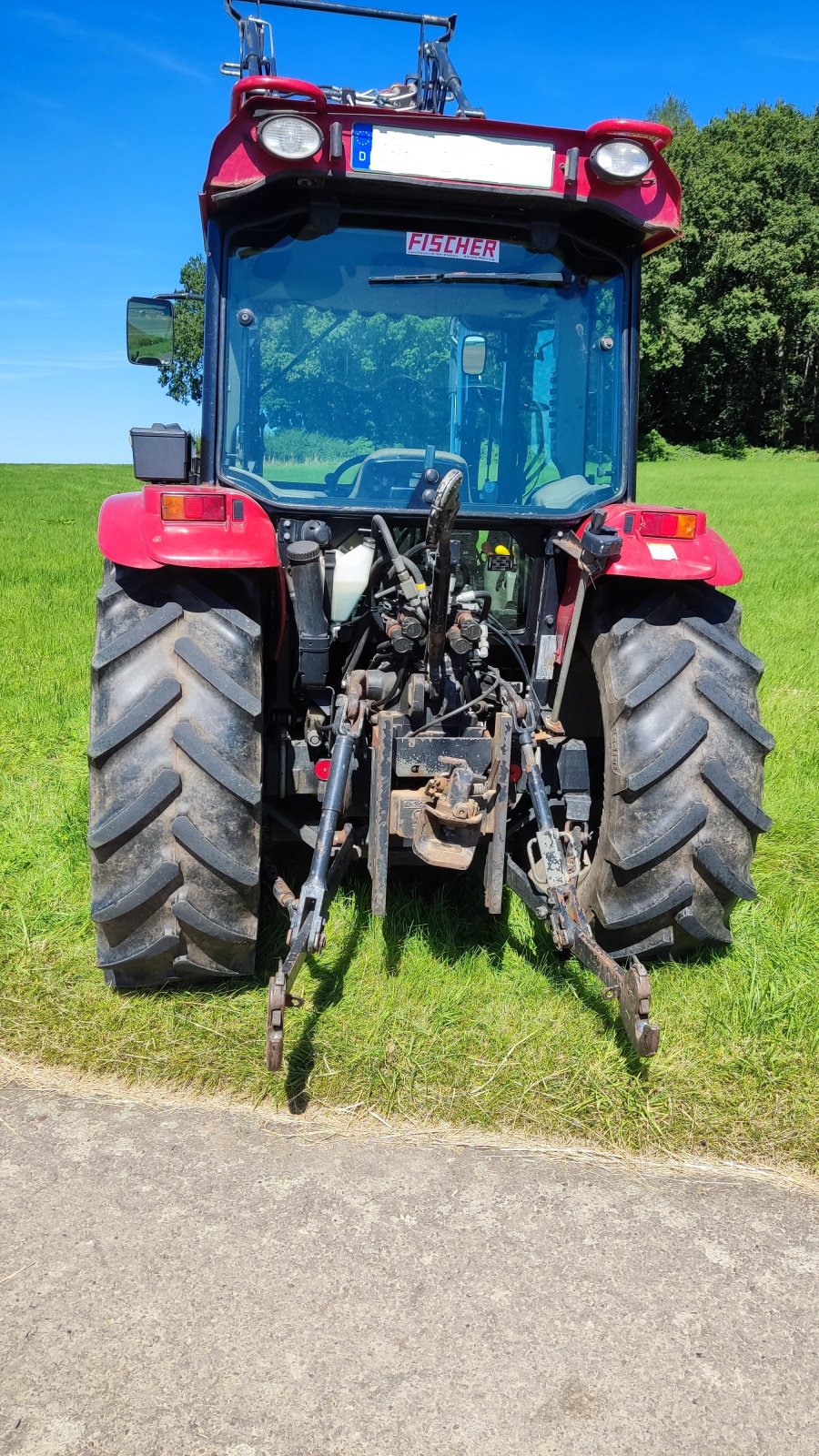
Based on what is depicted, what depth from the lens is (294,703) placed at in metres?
3.71

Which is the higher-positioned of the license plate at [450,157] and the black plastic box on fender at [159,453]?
the license plate at [450,157]

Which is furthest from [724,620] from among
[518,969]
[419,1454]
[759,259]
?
[759,259]

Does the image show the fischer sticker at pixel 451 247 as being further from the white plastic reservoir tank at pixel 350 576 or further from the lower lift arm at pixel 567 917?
the lower lift arm at pixel 567 917

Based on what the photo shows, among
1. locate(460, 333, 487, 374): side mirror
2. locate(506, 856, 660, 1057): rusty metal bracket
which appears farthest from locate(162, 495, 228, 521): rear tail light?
locate(506, 856, 660, 1057): rusty metal bracket

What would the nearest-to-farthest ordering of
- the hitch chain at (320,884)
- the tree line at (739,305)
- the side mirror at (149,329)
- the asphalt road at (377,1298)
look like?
the asphalt road at (377,1298), the hitch chain at (320,884), the side mirror at (149,329), the tree line at (739,305)

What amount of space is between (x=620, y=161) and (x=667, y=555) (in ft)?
3.80

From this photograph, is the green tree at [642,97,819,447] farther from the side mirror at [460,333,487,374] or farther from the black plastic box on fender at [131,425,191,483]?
the black plastic box on fender at [131,425,191,483]

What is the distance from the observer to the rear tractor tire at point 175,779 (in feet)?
9.84

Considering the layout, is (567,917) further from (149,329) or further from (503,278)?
(149,329)

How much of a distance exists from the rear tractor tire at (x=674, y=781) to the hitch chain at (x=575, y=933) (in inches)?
8.0

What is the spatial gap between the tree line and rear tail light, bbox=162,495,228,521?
1638 inches

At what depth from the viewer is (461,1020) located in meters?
3.28

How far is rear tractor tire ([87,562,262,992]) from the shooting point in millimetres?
2998

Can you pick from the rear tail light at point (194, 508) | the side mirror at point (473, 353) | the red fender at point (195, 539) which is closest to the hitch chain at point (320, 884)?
the red fender at point (195, 539)
